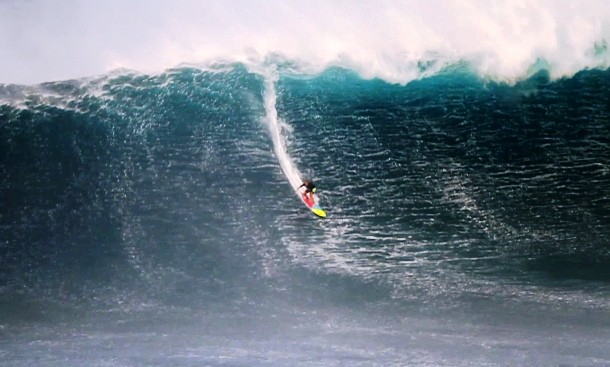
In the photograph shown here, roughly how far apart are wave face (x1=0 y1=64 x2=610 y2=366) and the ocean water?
11mm

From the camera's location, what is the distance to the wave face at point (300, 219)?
3887 mm

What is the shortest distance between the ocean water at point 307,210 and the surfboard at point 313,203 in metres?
0.05

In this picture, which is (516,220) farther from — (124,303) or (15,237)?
(15,237)

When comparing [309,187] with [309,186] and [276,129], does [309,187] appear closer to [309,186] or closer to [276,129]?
[309,186]

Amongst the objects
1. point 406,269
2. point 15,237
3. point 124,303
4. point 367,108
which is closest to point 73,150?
point 15,237

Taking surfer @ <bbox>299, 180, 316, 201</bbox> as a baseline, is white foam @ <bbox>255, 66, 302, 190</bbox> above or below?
above

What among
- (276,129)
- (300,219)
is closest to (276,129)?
(276,129)

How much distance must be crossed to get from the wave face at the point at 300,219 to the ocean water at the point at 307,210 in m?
0.01

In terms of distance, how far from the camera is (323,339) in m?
3.96

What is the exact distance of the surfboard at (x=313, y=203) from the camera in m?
3.93

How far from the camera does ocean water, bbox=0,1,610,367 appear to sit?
12.7ft

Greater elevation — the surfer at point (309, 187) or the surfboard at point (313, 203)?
the surfer at point (309, 187)

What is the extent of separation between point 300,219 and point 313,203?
0.12 m

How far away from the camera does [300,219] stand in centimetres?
398
